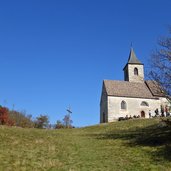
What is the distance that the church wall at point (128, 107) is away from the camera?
68.9 m

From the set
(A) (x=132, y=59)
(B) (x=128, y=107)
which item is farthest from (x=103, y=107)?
(A) (x=132, y=59)

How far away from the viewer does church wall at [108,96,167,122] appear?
68938mm

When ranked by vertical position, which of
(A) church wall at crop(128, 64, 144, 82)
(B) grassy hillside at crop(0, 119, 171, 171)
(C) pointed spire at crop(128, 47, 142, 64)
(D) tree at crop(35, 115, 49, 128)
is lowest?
(B) grassy hillside at crop(0, 119, 171, 171)

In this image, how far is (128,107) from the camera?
70.0 metres

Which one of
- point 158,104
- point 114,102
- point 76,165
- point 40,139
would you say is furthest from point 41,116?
point 76,165

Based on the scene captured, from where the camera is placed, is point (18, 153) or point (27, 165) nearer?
point (27, 165)

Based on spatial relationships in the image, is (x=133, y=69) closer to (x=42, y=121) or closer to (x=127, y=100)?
(x=127, y=100)

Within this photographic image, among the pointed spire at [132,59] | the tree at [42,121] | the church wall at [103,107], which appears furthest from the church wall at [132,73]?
the tree at [42,121]

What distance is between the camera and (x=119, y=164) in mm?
19875

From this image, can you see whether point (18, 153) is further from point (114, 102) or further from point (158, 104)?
point (158, 104)

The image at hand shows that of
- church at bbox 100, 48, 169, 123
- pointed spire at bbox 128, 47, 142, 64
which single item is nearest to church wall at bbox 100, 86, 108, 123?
church at bbox 100, 48, 169, 123

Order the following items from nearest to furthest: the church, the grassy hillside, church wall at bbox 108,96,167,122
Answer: the grassy hillside
church wall at bbox 108,96,167,122
the church

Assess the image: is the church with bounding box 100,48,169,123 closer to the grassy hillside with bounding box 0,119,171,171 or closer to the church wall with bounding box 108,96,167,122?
the church wall with bounding box 108,96,167,122

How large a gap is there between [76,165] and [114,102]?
50002 millimetres
